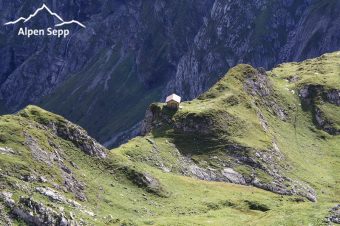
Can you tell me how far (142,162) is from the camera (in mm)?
107750

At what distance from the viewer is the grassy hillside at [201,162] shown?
240 feet

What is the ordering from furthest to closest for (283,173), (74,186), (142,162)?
(283,173)
(142,162)
(74,186)

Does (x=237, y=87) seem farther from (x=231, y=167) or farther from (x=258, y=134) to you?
(x=231, y=167)

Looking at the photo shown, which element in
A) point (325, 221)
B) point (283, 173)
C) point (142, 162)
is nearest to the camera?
point (325, 221)

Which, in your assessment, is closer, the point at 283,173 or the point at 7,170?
the point at 7,170

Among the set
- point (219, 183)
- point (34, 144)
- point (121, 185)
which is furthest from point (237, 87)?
point (34, 144)

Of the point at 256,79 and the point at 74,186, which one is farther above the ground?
the point at 256,79

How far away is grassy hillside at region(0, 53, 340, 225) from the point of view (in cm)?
7319

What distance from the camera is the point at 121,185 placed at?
90.2 metres

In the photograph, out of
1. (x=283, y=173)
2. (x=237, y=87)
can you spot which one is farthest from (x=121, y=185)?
(x=237, y=87)

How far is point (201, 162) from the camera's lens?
373 feet

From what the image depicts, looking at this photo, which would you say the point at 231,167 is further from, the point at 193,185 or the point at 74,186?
the point at 74,186

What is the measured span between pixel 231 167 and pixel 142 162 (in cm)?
1735

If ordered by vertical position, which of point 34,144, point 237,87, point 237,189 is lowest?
point 237,189
